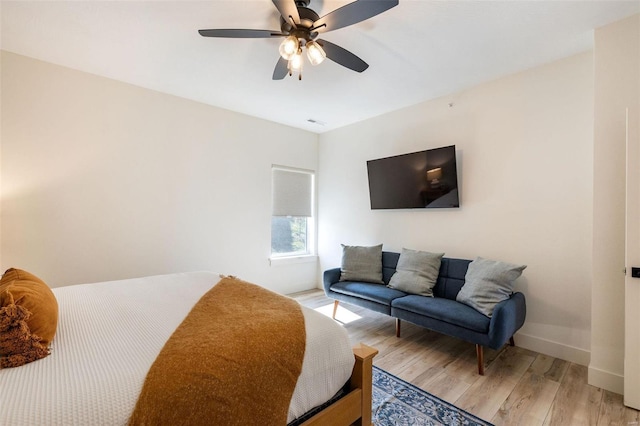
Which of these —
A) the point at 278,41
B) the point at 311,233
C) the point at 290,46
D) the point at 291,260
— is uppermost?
the point at 278,41

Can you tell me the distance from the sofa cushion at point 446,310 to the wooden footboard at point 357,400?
1200 mm

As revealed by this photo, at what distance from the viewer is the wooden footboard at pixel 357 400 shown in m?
1.39

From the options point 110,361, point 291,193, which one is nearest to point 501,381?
point 110,361

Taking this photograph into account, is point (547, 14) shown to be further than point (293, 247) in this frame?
No

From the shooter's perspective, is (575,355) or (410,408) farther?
(575,355)

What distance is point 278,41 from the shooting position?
2391mm

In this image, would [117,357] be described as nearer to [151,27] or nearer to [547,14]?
[151,27]

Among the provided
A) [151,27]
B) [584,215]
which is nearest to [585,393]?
[584,215]

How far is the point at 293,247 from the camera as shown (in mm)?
4832

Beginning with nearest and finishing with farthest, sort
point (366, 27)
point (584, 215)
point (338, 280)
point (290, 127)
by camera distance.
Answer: point (366, 27) → point (584, 215) → point (338, 280) → point (290, 127)

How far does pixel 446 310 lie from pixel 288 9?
2612 millimetres

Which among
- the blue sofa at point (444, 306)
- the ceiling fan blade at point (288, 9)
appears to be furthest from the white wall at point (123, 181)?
the ceiling fan blade at point (288, 9)

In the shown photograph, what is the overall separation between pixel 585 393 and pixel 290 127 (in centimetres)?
445

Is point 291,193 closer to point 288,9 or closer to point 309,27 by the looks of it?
point 309,27
